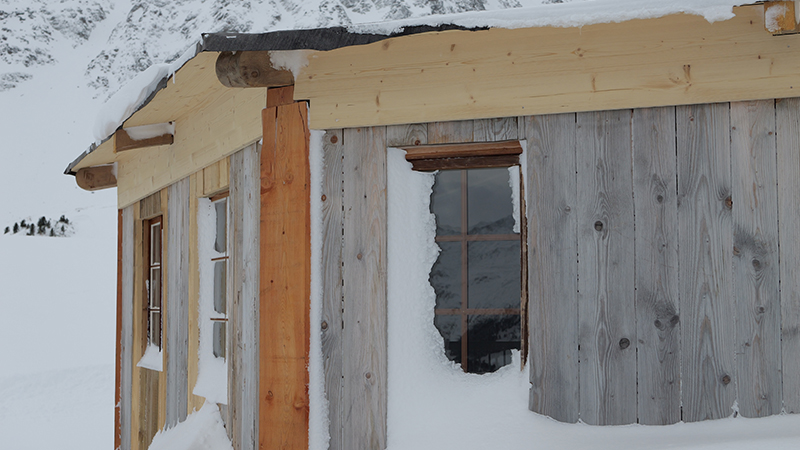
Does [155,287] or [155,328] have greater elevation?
[155,287]

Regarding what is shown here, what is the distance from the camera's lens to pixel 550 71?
2.98 metres

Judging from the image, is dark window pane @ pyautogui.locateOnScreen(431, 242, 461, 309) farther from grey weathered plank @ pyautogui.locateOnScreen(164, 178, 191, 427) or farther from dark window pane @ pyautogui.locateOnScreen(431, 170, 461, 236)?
grey weathered plank @ pyautogui.locateOnScreen(164, 178, 191, 427)

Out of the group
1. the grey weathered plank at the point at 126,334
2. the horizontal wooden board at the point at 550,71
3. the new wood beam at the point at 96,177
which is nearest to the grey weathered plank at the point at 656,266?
the horizontal wooden board at the point at 550,71

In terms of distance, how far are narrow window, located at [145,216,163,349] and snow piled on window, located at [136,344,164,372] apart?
43mm

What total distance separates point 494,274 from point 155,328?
3444mm

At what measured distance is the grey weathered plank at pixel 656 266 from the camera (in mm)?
2809

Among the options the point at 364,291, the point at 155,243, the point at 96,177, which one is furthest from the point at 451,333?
the point at 96,177

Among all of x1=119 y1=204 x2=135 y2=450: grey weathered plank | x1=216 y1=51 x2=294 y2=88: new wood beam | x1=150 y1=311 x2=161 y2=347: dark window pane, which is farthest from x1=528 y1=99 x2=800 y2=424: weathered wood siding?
x1=119 y1=204 x2=135 y2=450: grey weathered plank

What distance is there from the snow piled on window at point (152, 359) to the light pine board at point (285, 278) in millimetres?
2087

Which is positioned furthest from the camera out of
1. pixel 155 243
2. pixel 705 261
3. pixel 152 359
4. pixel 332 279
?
pixel 155 243

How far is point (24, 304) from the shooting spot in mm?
18438

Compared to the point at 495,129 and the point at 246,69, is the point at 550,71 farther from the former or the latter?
the point at 246,69

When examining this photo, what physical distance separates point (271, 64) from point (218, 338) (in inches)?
77.3

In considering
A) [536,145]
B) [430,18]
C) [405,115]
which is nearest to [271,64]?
[405,115]
